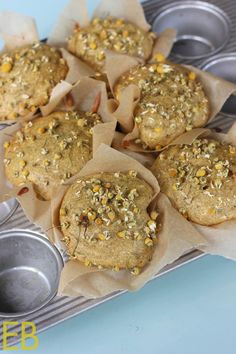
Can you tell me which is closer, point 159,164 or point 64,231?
point 64,231

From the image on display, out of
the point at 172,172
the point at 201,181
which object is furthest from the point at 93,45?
the point at 201,181

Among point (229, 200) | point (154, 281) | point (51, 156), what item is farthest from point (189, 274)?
point (51, 156)

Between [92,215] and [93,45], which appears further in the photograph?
Result: [93,45]

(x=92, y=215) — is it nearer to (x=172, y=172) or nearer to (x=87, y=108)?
(x=172, y=172)

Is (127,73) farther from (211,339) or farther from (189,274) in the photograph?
(211,339)

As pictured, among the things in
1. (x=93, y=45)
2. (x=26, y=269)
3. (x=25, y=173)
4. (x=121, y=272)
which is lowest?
(x=26, y=269)

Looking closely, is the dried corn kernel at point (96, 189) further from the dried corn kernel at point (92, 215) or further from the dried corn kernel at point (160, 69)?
the dried corn kernel at point (160, 69)

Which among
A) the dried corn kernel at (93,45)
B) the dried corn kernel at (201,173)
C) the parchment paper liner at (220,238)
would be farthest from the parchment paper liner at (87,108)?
the parchment paper liner at (220,238)

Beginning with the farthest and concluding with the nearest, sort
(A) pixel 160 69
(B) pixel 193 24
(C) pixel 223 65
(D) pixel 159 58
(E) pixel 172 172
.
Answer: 1. (B) pixel 193 24
2. (C) pixel 223 65
3. (D) pixel 159 58
4. (A) pixel 160 69
5. (E) pixel 172 172
